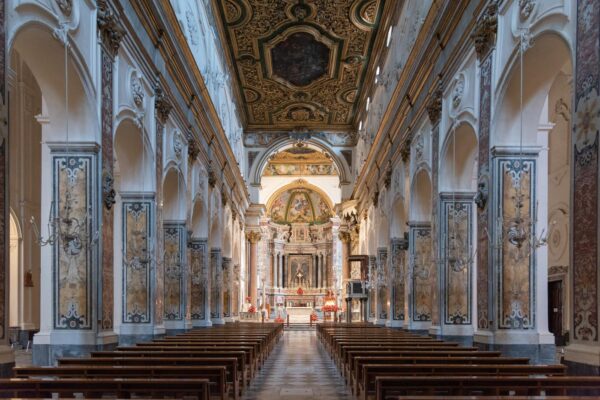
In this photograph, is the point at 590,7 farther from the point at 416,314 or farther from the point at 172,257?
the point at 172,257

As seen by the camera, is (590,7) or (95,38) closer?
(590,7)

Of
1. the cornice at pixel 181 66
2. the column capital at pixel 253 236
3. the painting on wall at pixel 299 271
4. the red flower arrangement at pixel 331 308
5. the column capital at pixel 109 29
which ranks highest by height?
the cornice at pixel 181 66

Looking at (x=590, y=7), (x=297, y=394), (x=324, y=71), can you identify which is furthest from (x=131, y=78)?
(x=324, y=71)

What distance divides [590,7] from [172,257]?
40.1 feet

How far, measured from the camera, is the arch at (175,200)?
16547mm

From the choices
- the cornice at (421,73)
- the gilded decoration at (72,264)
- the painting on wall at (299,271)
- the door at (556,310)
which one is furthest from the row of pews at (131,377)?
the painting on wall at (299,271)

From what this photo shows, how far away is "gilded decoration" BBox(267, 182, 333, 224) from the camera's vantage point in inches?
1807

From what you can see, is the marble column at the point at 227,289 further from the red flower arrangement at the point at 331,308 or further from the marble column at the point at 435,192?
the marble column at the point at 435,192

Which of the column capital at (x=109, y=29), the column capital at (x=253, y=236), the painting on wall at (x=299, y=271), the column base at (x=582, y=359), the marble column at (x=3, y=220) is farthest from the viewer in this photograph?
the painting on wall at (x=299, y=271)

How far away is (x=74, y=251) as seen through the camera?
933 cm

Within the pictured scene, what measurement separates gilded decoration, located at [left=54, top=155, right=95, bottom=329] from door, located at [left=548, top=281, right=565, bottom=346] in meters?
11.6

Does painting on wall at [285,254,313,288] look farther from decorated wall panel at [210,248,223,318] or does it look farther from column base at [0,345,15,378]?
column base at [0,345,15,378]

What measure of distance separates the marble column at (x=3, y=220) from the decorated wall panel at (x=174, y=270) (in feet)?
33.9

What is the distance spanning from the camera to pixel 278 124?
111 ft
